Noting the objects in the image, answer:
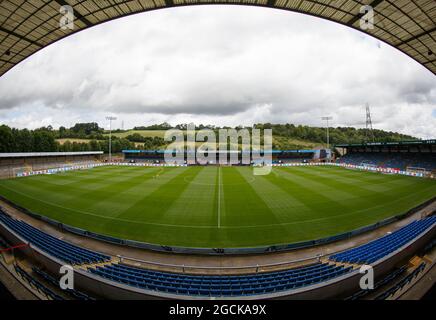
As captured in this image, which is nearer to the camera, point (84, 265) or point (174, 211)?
point (84, 265)

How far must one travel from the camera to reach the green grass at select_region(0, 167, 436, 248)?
52.1 ft

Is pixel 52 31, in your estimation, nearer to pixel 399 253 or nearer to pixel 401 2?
pixel 401 2

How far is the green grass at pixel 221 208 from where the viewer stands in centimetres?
1588

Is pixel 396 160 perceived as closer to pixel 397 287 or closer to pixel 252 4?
pixel 397 287

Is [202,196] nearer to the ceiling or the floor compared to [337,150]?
nearer to the floor

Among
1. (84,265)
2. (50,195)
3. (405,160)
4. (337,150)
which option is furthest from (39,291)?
(337,150)

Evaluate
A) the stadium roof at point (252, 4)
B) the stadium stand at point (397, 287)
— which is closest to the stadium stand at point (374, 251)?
the stadium stand at point (397, 287)

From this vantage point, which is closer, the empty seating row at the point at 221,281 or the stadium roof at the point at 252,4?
the empty seating row at the point at 221,281

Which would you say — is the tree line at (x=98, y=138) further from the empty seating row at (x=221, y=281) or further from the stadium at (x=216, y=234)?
the empty seating row at (x=221, y=281)

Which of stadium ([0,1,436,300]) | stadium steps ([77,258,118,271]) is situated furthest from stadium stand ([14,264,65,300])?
stadium steps ([77,258,118,271])

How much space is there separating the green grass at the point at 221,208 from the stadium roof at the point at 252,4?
13.9 meters
